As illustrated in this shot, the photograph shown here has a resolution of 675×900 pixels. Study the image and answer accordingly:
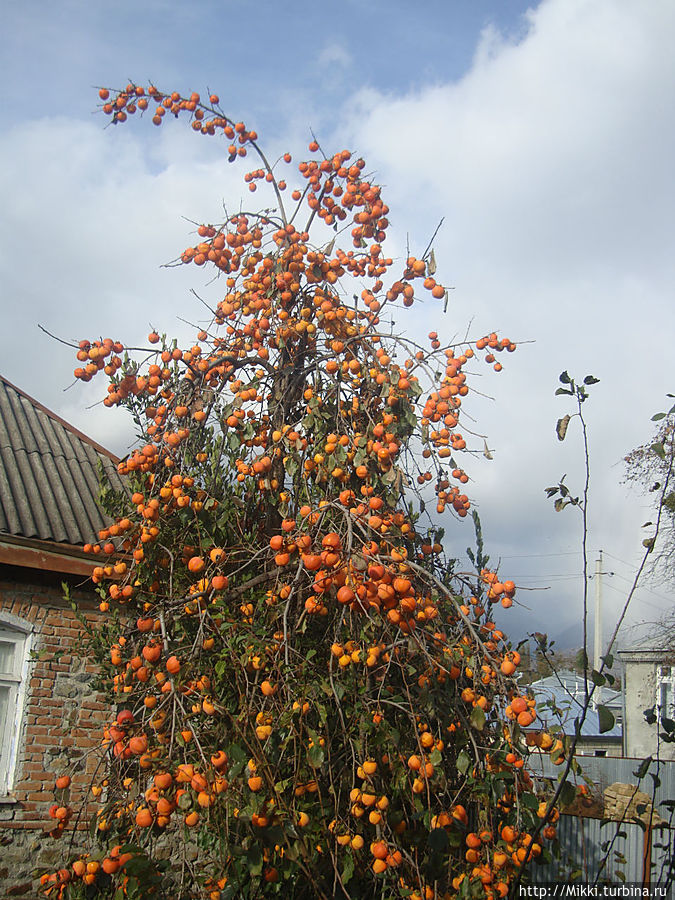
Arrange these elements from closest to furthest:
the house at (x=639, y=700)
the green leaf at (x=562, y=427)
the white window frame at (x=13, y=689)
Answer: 1. the green leaf at (x=562, y=427)
2. the white window frame at (x=13, y=689)
3. the house at (x=639, y=700)

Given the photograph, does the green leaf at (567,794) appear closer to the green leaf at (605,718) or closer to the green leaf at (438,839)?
the green leaf at (605,718)

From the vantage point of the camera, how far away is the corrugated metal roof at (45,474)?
5.68 metres

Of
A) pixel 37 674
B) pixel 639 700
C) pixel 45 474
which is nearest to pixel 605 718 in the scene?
pixel 37 674

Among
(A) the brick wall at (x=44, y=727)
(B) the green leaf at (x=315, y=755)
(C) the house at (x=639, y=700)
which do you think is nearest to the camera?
(B) the green leaf at (x=315, y=755)

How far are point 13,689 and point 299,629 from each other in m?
3.28

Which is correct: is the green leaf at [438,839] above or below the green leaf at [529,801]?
below

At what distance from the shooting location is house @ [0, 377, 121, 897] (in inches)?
201

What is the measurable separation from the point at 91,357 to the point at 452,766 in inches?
102

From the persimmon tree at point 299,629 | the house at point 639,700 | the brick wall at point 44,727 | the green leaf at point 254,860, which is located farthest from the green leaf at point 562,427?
the house at point 639,700

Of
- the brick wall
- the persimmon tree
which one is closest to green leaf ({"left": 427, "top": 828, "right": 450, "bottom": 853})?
the persimmon tree

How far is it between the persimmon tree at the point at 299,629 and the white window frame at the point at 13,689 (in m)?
1.74

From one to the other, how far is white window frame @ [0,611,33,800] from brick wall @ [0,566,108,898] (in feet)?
0.11

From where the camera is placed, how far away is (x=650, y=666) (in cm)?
1812

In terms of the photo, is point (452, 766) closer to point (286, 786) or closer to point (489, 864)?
point (489, 864)
